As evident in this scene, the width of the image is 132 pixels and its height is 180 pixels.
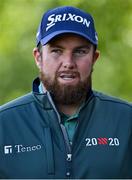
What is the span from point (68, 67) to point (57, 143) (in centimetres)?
37

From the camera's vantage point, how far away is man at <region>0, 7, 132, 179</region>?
157 inches

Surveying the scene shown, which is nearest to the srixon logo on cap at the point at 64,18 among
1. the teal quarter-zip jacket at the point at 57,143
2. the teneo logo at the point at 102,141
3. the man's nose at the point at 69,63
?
the man's nose at the point at 69,63

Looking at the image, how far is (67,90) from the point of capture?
4.11m

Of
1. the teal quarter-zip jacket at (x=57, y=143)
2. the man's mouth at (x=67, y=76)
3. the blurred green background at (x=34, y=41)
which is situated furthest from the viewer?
the blurred green background at (x=34, y=41)

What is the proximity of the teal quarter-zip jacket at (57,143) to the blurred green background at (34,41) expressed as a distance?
11.9 feet

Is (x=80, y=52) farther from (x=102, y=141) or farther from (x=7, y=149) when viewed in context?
(x=7, y=149)

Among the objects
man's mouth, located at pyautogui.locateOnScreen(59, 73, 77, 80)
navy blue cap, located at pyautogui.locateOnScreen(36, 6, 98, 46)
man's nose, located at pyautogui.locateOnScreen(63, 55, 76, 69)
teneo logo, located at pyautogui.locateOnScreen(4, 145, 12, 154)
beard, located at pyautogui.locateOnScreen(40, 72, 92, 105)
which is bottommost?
teneo logo, located at pyautogui.locateOnScreen(4, 145, 12, 154)

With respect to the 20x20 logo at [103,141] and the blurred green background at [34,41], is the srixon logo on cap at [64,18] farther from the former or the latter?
the blurred green background at [34,41]

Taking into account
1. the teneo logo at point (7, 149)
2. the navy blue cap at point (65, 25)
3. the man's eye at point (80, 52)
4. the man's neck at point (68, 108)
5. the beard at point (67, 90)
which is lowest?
the teneo logo at point (7, 149)

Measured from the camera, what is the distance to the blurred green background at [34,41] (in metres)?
7.80

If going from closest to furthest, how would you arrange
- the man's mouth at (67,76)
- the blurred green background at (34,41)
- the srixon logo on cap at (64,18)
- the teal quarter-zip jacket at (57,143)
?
1. the teal quarter-zip jacket at (57,143)
2. the man's mouth at (67,76)
3. the srixon logo on cap at (64,18)
4. the blurred green background at (34,41)

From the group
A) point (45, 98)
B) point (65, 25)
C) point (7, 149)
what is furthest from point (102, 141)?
point (65, 25)

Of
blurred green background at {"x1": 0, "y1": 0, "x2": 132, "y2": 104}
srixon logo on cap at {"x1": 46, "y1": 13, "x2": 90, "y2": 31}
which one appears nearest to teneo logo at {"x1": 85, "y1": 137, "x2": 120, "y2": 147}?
srixon logo on cap at {"x1": 46, "y1": 13, "x2": 90, "y2": 31}

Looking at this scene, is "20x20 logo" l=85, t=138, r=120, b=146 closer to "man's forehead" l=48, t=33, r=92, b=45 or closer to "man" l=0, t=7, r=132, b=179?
"man" l=0, t=7, r=132, b=179
